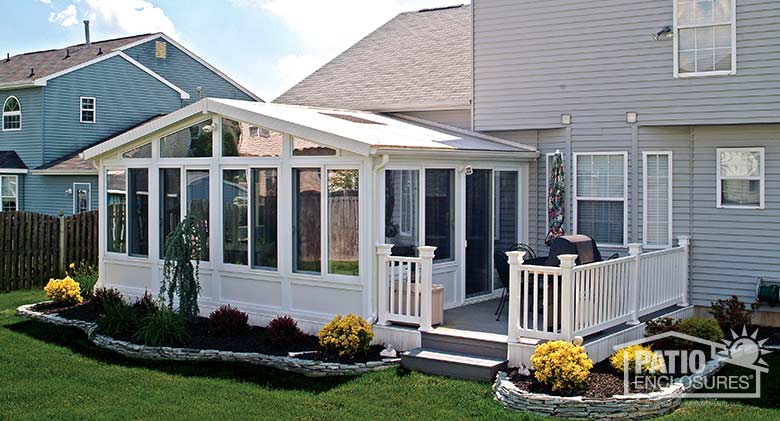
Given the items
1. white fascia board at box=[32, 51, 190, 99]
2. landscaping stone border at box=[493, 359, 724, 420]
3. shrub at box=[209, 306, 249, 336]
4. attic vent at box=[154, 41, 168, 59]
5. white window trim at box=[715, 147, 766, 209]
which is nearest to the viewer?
landscaping stone border at box=[493, 359, 724, 420]

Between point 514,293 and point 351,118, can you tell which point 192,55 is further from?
point 514,293

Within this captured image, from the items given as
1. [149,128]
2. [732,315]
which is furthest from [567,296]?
[149,128]

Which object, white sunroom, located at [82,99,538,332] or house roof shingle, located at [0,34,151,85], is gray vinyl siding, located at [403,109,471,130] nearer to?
white sunroom, located at [82,99,538,332]

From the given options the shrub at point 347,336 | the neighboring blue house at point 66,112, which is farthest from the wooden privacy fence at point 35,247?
the shrub at point 347,336

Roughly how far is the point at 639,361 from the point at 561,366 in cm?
99

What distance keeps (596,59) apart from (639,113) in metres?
1.05

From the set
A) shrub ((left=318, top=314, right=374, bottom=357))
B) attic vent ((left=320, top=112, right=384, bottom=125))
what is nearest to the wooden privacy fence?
attic vent ((left=320, top=112, right=384, bottom=125))

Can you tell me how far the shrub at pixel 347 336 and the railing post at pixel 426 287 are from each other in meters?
0.65

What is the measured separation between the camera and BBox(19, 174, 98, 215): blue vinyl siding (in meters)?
24.6

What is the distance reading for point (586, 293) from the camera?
952cm

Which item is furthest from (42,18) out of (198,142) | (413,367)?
(413,367)

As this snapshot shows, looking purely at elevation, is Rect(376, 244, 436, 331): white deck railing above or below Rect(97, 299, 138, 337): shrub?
above

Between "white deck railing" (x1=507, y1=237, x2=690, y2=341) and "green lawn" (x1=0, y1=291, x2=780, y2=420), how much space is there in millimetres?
1090

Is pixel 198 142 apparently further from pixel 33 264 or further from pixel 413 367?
pixel 33 264
